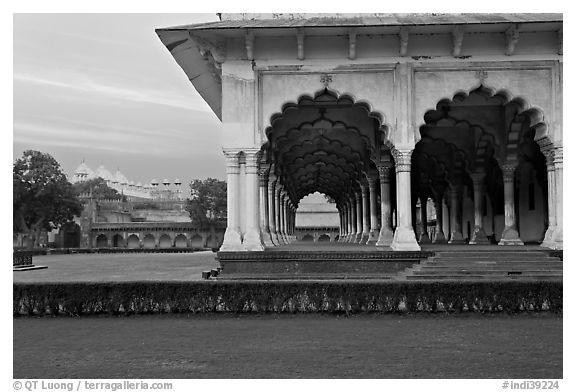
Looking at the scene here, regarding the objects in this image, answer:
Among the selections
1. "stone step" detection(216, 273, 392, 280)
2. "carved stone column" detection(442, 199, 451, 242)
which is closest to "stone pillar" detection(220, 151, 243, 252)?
"stone step" detection(216, 273, 392, 280)

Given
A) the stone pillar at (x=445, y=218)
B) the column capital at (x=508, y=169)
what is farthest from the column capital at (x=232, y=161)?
the stone pillar at (x=445, y=218)

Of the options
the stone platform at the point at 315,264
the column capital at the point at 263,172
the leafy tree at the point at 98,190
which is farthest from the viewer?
the leafy tree at the point at 98,190

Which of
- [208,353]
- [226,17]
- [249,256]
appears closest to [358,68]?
[226,17]

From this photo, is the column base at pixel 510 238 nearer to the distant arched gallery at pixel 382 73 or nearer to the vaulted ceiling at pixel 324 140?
the distant arched gallery at pixel 382 73

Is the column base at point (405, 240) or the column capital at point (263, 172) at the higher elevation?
the column capital at point (263, 172)

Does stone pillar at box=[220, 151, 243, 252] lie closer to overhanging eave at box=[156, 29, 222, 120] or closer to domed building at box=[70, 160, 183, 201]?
overhanging eave at box=[156, 29, 222, 120]

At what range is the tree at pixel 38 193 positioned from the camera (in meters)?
59.8

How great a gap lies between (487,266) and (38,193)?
54509 millimetres

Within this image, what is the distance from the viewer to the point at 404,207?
47.7 feet

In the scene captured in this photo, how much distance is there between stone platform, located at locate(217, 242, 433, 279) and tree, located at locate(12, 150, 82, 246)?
50321 mm

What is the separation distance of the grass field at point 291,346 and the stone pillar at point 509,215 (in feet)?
25.8

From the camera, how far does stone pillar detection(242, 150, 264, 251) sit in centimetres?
1437

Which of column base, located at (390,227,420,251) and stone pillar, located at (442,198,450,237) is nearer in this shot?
column base, located at (390,227,420,251)

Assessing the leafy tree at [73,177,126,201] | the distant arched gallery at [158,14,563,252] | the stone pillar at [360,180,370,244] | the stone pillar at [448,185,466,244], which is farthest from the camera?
the leafy tree at [73,177,126,201]
